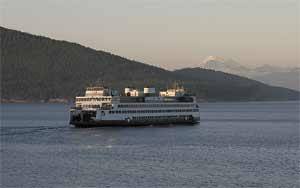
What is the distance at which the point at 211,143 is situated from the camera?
81938 mm

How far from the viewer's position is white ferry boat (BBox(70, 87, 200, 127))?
4038 inches

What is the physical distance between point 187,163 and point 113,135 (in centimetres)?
3012

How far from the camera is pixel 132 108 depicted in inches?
4158

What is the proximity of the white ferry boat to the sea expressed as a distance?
16.7 feet

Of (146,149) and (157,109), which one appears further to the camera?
(157,109)

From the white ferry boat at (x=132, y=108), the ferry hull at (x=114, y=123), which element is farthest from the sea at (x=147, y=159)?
the white ferry boat at (x=132, y=108)

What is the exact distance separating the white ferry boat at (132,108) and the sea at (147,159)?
509 centimetres

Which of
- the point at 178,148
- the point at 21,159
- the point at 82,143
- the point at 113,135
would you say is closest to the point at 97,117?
the point at 113,135

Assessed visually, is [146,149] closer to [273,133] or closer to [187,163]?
[187,163]

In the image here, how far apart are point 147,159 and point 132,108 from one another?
40.6 metres

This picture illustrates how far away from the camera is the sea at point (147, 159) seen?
53150 millimetres

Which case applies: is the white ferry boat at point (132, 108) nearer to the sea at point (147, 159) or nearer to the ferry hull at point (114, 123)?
the ferry hull at point (114, 123)

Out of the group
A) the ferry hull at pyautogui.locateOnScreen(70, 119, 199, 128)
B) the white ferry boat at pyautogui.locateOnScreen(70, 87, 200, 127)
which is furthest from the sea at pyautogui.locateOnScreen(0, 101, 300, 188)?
the white ferry boat at pyautogui.locateOnScreen(70, 87, 200, 127)

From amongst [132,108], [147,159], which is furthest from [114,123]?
[147,159]
